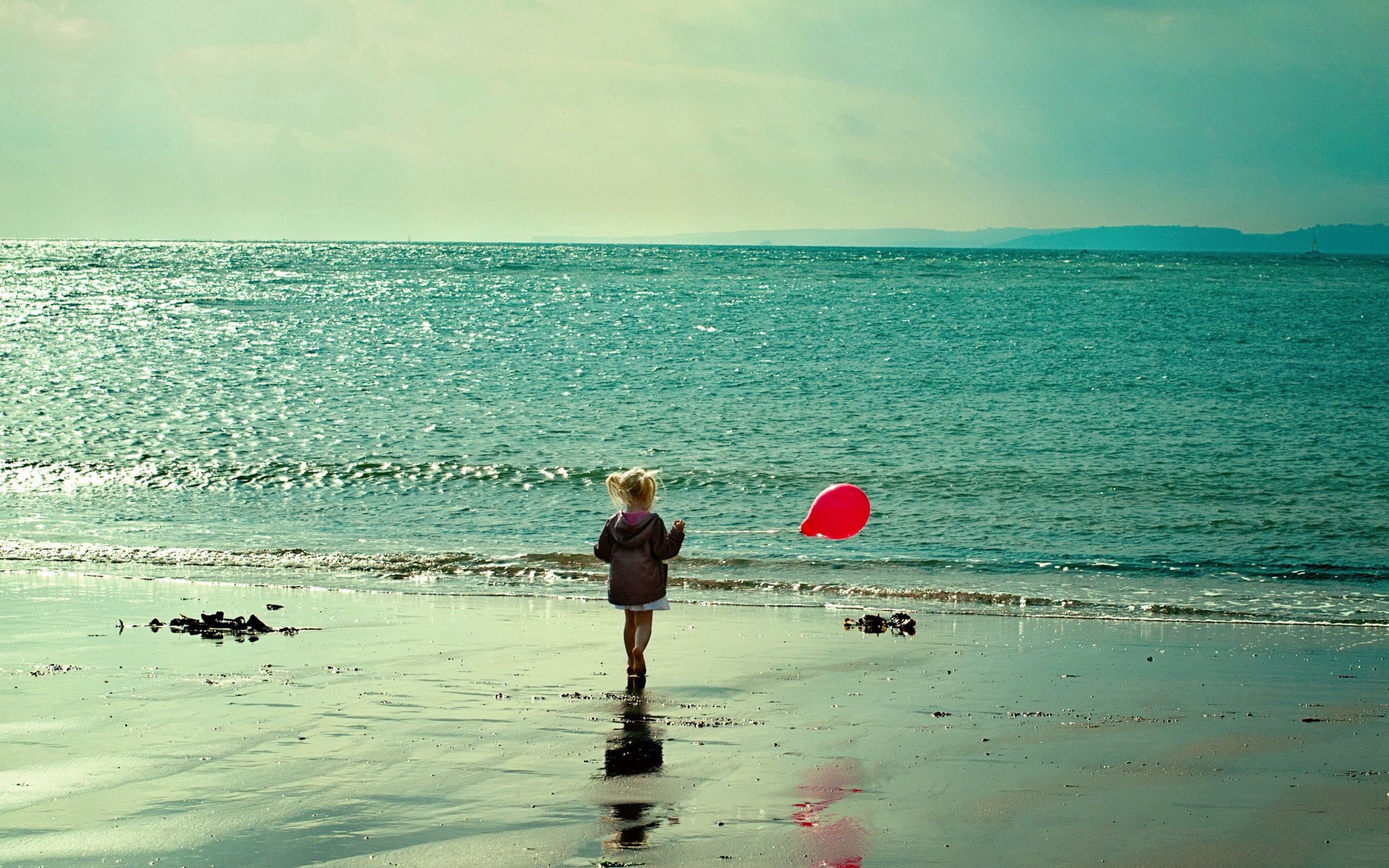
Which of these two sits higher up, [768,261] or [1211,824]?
[768,261]

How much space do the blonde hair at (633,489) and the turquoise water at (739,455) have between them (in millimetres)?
3986

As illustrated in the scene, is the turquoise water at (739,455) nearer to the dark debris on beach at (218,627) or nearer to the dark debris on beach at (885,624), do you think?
the dark debris on beach at (885,624)

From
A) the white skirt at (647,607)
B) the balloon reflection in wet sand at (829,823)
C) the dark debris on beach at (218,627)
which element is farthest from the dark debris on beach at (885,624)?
the dark debris on beach at (218,627)

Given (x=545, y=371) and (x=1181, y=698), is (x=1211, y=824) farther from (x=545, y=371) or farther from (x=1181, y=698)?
(x=545, y=371)

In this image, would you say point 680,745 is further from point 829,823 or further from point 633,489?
point 633,489

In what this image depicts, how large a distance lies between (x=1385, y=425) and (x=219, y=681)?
27122mm

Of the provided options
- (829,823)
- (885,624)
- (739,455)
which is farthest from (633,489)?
(739,455)

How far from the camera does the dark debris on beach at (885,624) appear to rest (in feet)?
35.3

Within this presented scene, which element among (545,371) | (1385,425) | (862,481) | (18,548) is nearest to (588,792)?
(18,548)

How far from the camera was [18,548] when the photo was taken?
14.5 meters

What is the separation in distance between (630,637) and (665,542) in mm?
695

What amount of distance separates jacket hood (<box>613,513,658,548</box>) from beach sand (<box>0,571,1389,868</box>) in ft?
3.19

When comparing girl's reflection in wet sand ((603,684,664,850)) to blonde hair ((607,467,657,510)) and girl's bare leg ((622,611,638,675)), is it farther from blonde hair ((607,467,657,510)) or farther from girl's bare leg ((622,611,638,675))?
blonde hair ((607,467,657,510))

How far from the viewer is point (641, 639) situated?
8570 mm
